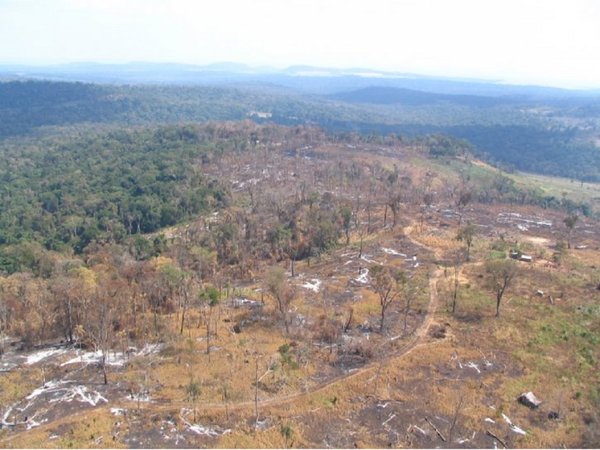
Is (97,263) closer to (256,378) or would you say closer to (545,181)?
(256,378)

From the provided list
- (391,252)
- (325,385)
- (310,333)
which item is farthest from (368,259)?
(325,385)

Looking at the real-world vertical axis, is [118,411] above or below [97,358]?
above

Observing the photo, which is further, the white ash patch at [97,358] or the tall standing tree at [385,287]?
the tall standing tree at [385,287]

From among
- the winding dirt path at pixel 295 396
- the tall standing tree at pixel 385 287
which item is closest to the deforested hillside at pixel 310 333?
the winding dirt path at pixel 295 396

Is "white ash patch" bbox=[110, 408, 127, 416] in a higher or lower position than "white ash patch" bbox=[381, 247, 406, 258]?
higher

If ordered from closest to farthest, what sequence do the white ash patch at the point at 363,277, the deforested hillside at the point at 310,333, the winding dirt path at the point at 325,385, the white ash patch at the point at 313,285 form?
the deforested hillside at the point at 310,333 < the winding dirt path at the point at 325,385 < the white ash patch at the point at 313,285 < the white ash patch at the point at 363,277

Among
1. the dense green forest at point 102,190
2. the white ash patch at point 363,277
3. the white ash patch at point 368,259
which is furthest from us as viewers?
the dense green forest at point 102,190

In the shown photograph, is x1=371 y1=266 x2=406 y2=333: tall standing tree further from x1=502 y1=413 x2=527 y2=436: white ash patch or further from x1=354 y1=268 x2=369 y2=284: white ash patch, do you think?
x1=502 y1=413 x2=527 y2=436: white ash patch

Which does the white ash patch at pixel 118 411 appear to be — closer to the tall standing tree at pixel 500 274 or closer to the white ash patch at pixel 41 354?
the white ash patch at pixel 41 354

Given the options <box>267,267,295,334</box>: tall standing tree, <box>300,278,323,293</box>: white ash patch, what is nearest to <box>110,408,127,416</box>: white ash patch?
<box>267,267,295,334</box>: tall standing tree

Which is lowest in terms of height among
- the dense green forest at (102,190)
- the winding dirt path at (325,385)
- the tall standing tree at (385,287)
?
the dense green forest at (102,190)

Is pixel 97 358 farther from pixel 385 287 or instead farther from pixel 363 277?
pixel 363 277

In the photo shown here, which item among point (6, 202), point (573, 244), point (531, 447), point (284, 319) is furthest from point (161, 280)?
point (6, 202)
